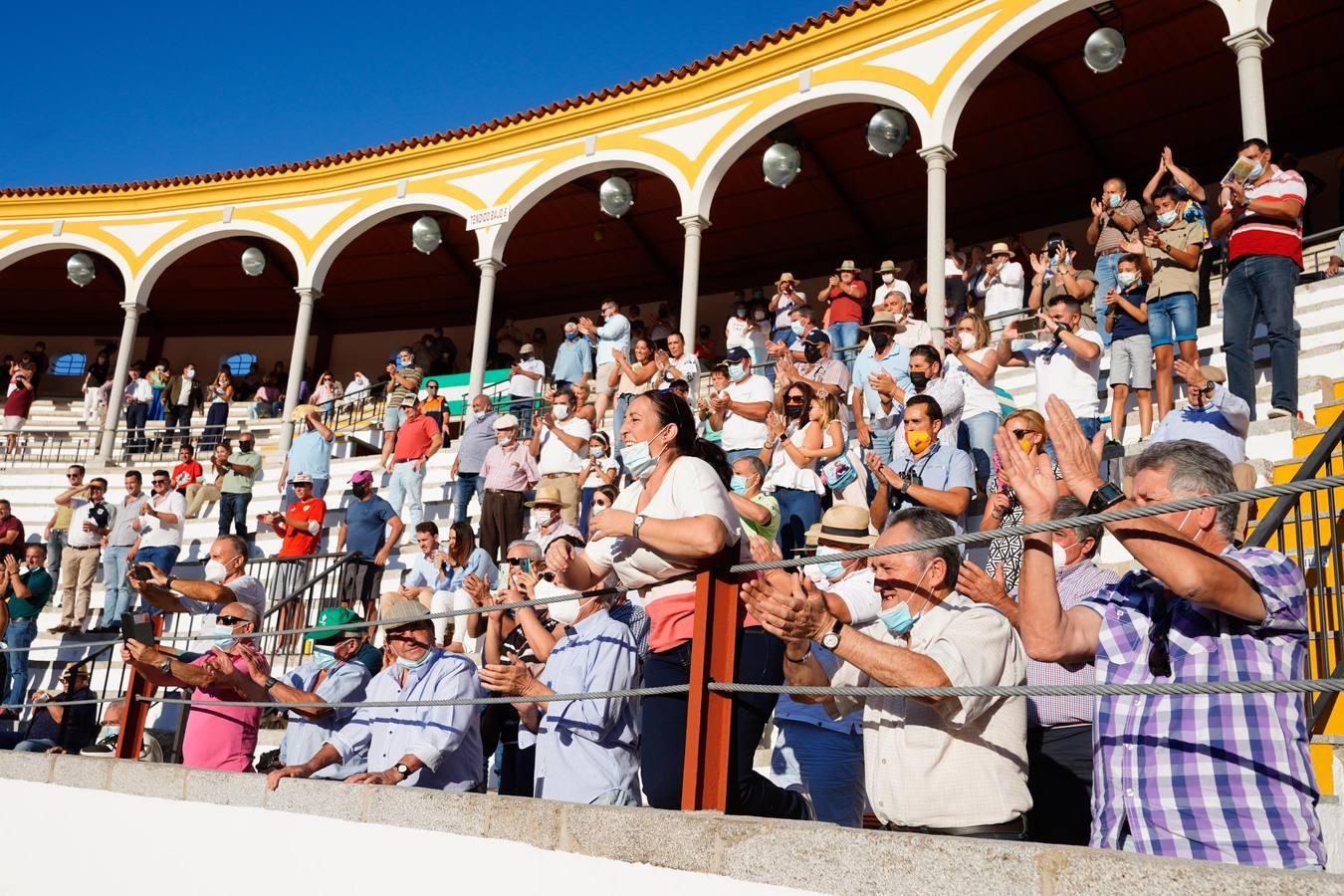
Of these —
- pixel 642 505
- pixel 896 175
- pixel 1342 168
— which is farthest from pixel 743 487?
pixel 896 175

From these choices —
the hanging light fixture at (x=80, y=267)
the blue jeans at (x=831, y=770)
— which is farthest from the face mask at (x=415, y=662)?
the hanging light fixture at (x=80, y=267)

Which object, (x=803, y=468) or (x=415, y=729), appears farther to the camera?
(x=803, y=468)

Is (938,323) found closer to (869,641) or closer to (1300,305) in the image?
(1300,305)

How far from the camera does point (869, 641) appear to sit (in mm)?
3084

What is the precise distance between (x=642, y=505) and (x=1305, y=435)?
5.04 meters

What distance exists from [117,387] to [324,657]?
1252cm

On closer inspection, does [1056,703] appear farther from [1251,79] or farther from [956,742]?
[1251,79]

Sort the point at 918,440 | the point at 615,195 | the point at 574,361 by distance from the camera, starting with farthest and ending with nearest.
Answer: the point at 615,195
the point at 574,361
the point at 918,440

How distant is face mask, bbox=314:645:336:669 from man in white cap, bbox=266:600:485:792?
141cm

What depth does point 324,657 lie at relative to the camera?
743cm

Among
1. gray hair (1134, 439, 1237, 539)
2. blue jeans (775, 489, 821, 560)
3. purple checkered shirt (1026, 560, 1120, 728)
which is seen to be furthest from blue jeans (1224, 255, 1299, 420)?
gray hair (1134, 439, 1237, 539)

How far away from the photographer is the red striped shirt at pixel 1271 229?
788cm

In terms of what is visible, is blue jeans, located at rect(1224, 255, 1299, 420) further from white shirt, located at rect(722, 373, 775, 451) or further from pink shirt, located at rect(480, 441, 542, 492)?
pink shirt, located at rect(480, 441, 542, 492)

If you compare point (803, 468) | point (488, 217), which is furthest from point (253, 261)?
point (803, 468)
